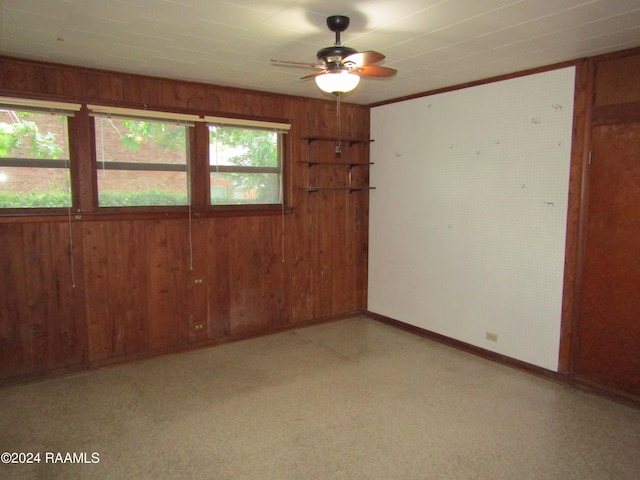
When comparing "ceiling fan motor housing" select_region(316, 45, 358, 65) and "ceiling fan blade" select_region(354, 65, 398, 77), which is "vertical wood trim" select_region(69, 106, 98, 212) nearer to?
"ceiling fan motor housing" select_region(316, 45, 358, 65)

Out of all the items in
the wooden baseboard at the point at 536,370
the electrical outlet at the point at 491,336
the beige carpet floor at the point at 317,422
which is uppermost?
the electrical outlet at the point at 491,336

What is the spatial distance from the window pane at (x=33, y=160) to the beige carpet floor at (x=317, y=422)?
1.50 m

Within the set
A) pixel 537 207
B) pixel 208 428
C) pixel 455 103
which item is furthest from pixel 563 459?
pixel 455 103

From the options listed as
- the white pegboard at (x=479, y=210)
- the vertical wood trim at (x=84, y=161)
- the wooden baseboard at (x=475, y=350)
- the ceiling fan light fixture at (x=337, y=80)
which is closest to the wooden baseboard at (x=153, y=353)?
the wooden baseboard at (x=475, y=350)

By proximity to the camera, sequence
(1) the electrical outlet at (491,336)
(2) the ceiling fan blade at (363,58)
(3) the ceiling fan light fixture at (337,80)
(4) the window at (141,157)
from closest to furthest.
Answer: (2) the ceiling fan blade at (363,58) → (3) the ceiling fan light fixture at (337,80) → (4) the window at (141,157) → (1) the electrical outlet at (491,336)

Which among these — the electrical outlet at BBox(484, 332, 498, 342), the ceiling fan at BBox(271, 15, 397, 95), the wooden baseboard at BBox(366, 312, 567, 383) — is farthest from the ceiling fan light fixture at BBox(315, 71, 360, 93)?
the wooden baseboard at BBox(366, 312, 567, 383)

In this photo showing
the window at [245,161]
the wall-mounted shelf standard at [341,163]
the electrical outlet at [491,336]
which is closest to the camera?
the electrical outlet at [491,336]

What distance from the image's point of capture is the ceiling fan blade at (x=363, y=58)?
234 cm

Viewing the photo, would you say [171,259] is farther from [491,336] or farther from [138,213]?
[491,336]

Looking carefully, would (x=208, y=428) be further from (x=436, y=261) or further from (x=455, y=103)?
(x=455, y=103)

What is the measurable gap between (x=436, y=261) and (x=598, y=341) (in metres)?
1.58

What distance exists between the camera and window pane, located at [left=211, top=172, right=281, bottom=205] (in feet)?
14.0

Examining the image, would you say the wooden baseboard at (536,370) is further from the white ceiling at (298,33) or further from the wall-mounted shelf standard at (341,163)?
the white ceiling at (298,33)

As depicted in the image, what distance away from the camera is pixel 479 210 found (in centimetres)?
399
